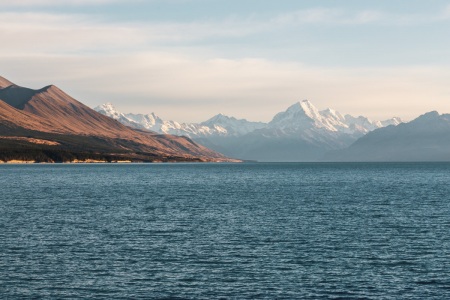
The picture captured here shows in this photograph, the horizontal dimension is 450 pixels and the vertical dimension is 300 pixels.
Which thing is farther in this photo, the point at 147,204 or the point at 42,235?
the point at 147,204

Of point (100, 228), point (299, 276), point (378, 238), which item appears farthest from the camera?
point (100, 228)

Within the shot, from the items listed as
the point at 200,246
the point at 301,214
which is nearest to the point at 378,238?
the point at 200,246

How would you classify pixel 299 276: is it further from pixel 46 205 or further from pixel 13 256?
pixel 46 205

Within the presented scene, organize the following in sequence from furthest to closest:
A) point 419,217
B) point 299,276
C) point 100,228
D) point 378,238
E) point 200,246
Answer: point 419,217
point 100,228
point 378,238
point 200,246
point 299,276

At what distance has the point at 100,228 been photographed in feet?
301

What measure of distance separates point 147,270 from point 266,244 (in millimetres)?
20008

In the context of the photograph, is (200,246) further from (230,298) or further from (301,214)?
(301,214)

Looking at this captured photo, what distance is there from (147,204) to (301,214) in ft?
119

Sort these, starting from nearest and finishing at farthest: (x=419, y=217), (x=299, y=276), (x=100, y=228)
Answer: (x=299, y=276) < (x=100, y=228) < (x=419, y=217)

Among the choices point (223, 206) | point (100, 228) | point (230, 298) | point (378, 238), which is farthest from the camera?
point (223, 206)

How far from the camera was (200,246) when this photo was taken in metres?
75.6

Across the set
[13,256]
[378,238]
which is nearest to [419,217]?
[378,238]

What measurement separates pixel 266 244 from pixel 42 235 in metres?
30.0

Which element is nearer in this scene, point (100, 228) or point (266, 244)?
point (266, 244)
